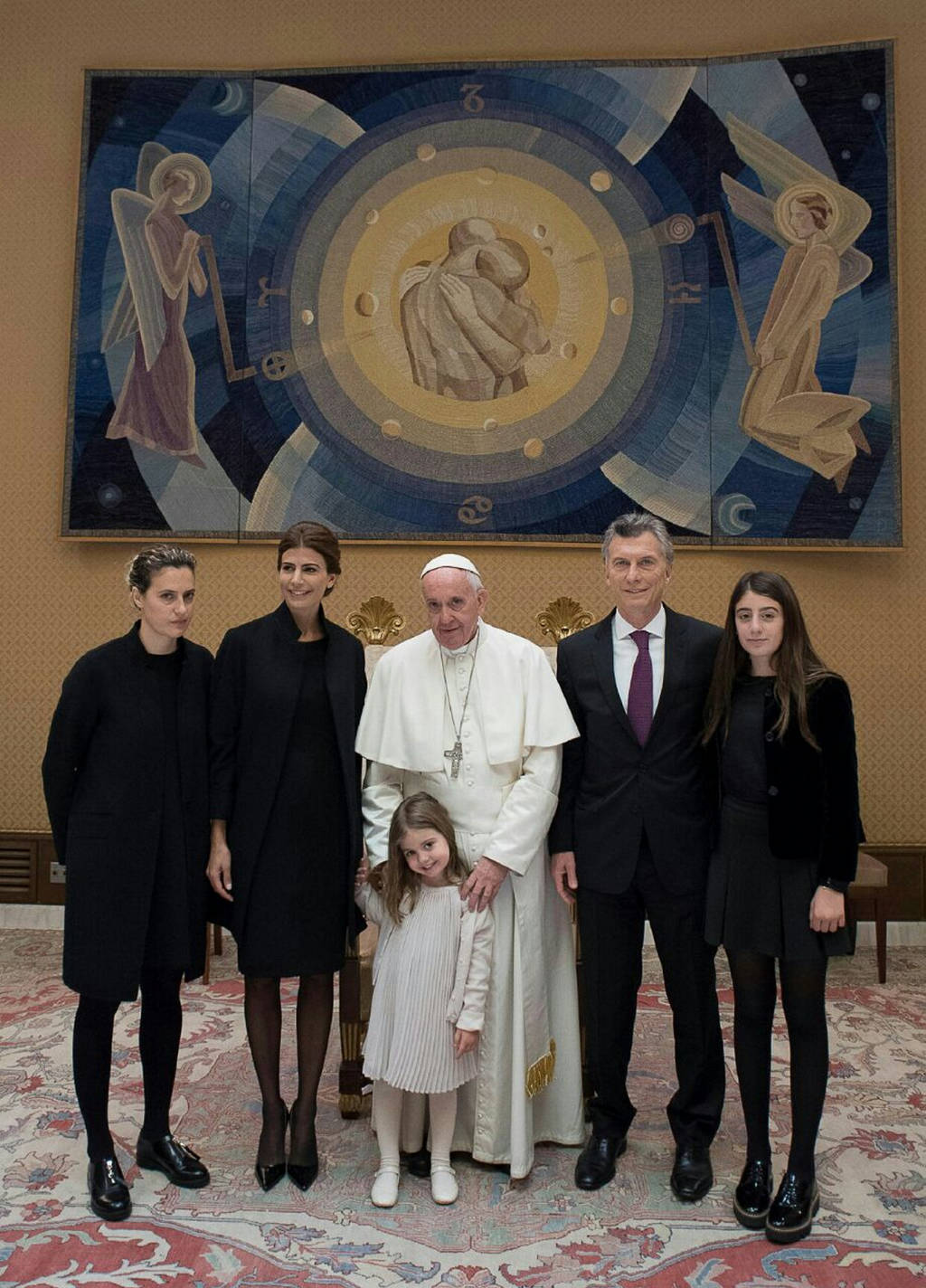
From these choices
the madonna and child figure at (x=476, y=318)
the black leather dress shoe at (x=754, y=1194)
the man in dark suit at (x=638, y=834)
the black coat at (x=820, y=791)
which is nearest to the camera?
the black coat at (x=820, y=791)

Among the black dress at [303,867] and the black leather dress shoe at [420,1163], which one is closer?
the black dress at [303,867]

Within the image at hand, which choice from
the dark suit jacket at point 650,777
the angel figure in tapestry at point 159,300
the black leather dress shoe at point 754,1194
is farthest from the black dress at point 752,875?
the angel figure in tapestry at point 159,300

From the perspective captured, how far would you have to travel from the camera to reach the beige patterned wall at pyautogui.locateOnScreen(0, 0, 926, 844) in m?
6.16

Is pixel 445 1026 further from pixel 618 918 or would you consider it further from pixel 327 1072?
pixel 327 1072

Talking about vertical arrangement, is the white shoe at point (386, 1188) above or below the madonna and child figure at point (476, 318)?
below

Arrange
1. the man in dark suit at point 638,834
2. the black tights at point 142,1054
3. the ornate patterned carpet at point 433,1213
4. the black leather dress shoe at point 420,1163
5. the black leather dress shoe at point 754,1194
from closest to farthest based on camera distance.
→ the ornate patterned carpet at point 433,1213, the black leather dress shoe at point 754,1194, the black tights at point 142,1054, the man in dark suit at point 638,834, the black leather dress shoe at point 420,1163

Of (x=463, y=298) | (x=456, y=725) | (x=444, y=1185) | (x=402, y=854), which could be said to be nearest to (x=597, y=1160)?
(x=444, y=1185)

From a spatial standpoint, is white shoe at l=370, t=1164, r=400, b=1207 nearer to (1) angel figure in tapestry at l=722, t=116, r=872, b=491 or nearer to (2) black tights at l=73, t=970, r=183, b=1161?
(2) black tights at l=73, t=970, r=183, b=1161

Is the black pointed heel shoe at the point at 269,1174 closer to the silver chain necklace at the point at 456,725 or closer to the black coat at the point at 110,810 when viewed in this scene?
the black coat at the point at 110,810

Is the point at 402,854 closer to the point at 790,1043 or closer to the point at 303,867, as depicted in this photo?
the point at 303,867

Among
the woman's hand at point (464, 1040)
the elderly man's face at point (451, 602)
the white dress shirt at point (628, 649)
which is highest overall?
the elderly man's face at point (451, 602)

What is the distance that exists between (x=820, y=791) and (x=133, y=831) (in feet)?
6.35

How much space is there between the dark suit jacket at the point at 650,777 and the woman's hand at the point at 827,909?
0.40 m

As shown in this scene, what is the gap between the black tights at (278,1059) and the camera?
3.14 meters
